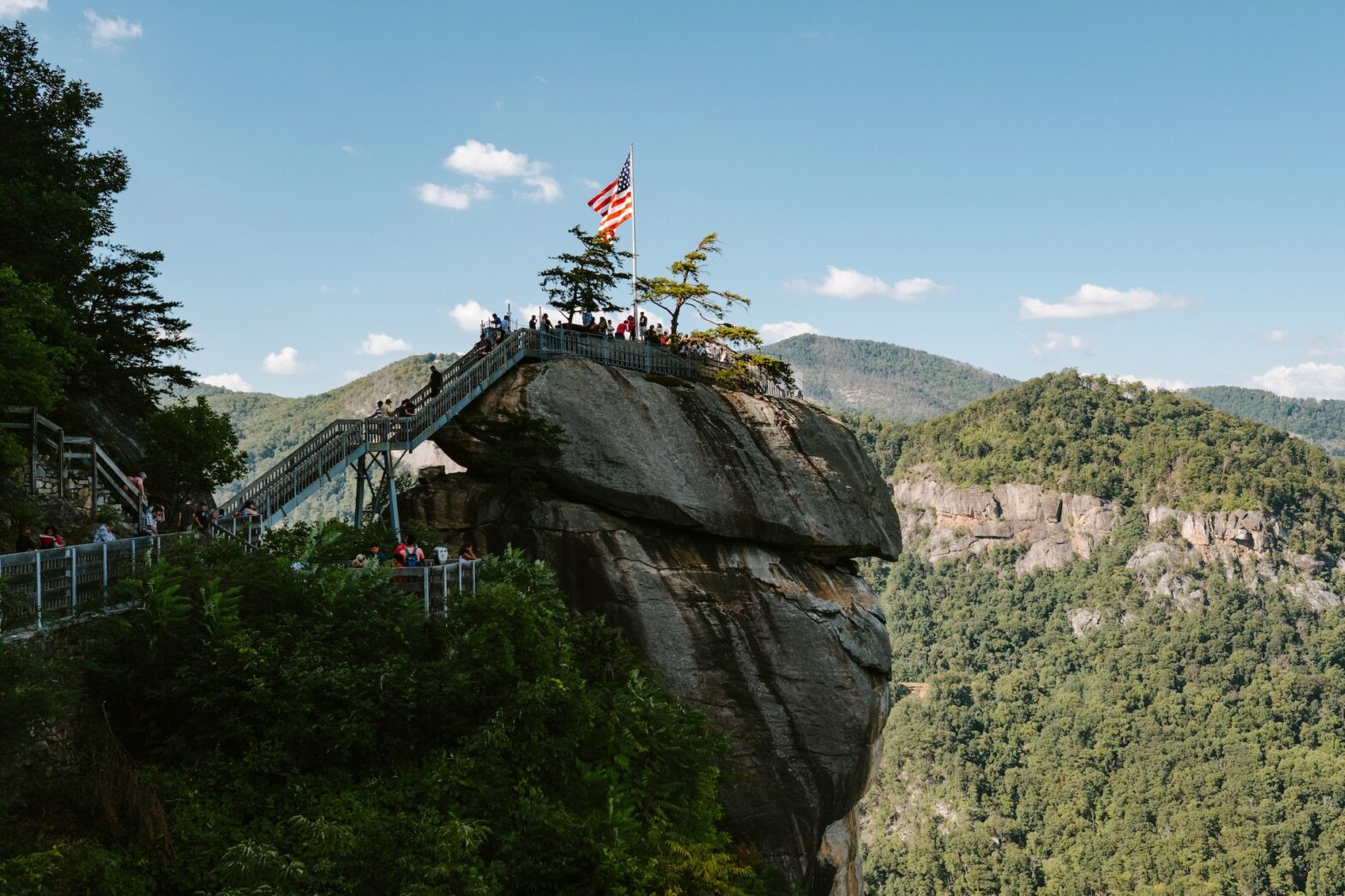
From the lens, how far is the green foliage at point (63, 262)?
18.1 meters

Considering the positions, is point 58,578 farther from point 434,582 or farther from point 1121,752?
point 1121,752

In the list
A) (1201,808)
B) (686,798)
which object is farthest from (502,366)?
(1201,808)

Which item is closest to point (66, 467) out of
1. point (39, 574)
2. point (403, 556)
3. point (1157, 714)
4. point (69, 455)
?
point (69, 455)

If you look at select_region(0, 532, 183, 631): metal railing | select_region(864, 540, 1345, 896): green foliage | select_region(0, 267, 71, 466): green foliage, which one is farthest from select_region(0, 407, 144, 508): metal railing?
select_region(864, 540, 1345, 896): green foliage

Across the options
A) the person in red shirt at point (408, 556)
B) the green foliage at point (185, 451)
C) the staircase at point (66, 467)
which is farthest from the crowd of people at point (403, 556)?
the green foliage at point (185, 451)

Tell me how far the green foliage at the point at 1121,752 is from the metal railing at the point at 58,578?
4328 inches

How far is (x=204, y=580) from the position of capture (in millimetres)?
13539

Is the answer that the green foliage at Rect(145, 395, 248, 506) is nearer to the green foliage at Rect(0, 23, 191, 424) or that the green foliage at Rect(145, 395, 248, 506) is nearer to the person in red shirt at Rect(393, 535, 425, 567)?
the green foliage at Rect(0, 23, 191, 424)

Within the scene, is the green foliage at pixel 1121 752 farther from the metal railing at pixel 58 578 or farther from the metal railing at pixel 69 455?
the metal railing at pixel 58 578

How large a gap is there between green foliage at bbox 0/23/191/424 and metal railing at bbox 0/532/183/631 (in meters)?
5.47

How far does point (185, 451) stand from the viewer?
75.9 feet

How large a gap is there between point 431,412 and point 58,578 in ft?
38.1

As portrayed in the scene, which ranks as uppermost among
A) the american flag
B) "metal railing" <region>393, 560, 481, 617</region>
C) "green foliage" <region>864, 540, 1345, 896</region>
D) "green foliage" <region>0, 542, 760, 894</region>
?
the american flag

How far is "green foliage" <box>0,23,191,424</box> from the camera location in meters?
18.1
